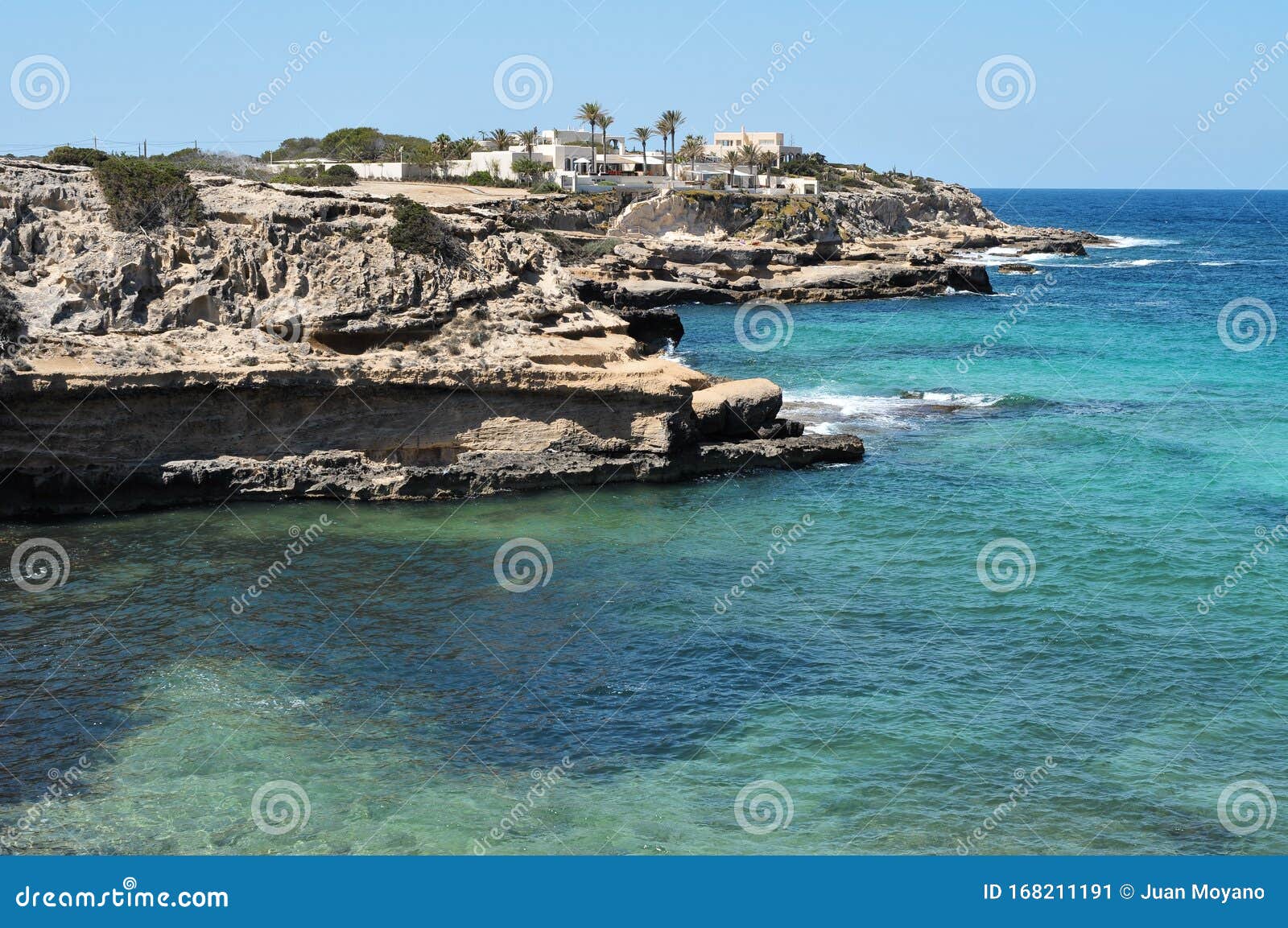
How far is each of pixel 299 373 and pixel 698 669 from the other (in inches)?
486

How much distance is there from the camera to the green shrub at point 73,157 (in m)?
30.5

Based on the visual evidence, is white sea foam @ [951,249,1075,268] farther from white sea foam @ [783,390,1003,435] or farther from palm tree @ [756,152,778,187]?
white sea foam @ [783,390,1003,435]

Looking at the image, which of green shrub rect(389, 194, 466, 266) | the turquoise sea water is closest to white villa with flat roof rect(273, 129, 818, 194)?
green shrub rect(389, 194, 466, 266)

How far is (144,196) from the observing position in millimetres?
28562

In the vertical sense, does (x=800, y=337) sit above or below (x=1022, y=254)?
below

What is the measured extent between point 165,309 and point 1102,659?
21175 mm

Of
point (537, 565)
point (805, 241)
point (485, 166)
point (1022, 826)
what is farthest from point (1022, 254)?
point (1022, 826)

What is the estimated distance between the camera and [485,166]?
80938 millimetres

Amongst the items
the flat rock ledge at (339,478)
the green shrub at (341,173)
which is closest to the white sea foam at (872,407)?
the flat rock ledge at (339,478)

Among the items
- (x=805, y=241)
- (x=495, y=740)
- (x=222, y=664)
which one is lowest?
(x=495, y=740)

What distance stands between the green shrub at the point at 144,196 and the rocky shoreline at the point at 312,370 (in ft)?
1.04

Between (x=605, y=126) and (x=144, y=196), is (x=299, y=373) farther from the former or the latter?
(x=605, y=126)

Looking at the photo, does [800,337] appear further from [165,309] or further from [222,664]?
[222,664]

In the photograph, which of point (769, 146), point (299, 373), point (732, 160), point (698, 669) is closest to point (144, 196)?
point (299, 373)
